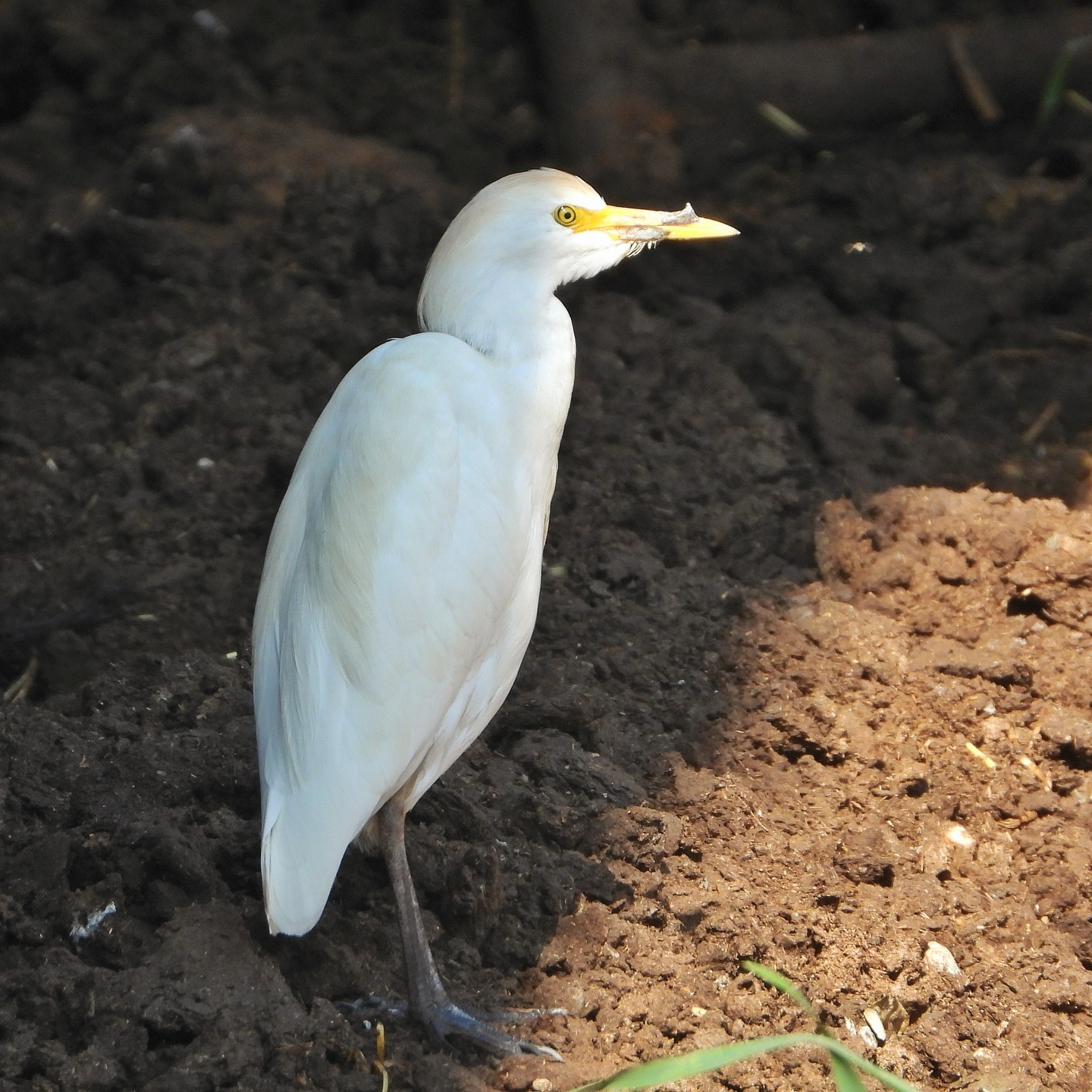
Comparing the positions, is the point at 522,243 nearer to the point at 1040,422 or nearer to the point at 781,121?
the point at 1040,422

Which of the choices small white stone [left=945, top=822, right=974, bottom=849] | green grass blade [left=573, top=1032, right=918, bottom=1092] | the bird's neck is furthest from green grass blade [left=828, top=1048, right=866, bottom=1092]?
the bird's neck

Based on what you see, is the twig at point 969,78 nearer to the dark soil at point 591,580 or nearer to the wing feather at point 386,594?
the dark soil at point 591,580

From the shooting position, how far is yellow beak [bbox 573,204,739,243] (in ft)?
9.38

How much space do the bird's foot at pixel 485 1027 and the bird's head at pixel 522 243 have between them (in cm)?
135

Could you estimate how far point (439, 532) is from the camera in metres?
2.69

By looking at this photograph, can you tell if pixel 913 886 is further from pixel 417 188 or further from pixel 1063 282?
pixel 417 188

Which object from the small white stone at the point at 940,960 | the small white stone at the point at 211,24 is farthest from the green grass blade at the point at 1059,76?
the small white stone at the point at 940,960

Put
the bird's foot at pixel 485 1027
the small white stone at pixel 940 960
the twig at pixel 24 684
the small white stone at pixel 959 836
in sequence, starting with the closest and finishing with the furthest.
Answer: the bird's foot at pixel 485 1027 → the small white stone at pixel 940 960 → the small white stone at pixel 959 836 → the twig at pixel 24 684

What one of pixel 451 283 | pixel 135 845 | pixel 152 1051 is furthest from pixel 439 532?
pixel 152 1051

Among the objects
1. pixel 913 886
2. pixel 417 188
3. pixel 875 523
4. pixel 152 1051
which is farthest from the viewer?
pixel 417 188

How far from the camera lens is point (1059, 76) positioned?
572cm

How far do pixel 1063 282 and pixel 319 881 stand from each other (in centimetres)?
384

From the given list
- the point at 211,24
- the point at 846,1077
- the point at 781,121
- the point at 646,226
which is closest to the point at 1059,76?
Answer: the point at 781,121

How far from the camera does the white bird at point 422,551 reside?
2607 mm
